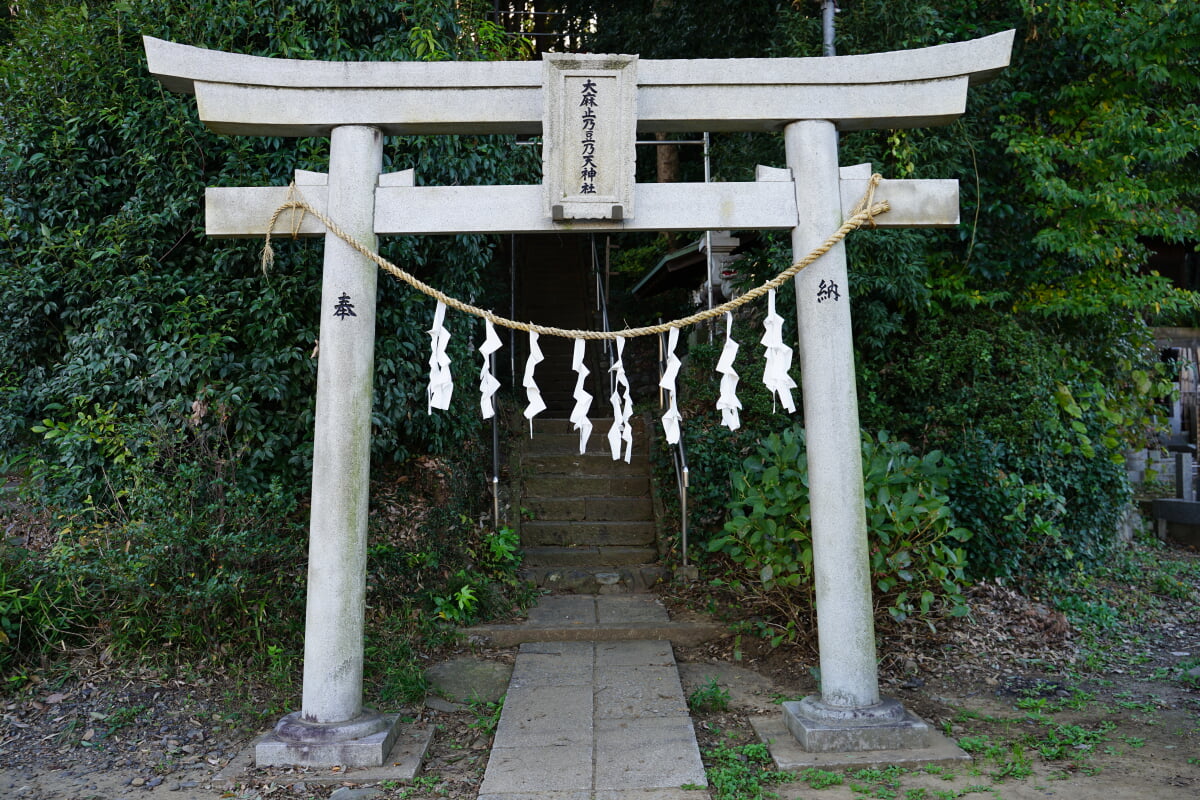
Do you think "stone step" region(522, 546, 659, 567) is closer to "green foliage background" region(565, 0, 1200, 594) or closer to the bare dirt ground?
"green foliage background" region(565, 0, 1200, 594)

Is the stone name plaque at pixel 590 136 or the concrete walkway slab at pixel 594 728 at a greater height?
the stone name plaque at pixel 590 136

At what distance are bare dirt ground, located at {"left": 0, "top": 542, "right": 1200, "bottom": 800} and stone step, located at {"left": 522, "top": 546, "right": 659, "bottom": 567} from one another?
1.41 m

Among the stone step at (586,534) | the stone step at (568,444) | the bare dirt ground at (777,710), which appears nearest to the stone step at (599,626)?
the bare dirt ground at (777,710)

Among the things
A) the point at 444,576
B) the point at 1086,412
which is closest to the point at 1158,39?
the point at 1086,412

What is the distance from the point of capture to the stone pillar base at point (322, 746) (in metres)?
3.79

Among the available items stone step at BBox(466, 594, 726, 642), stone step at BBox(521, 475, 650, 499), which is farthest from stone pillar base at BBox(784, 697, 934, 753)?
stone step at BBox(521, 475, 650, 499)

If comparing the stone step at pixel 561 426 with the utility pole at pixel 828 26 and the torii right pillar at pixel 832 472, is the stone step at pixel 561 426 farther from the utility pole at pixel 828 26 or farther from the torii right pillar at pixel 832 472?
the torii right pillar at pixel 832 472

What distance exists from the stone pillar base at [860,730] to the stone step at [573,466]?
388 centimetres

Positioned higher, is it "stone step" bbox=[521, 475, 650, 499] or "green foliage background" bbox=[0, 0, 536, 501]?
"green foliage background" bbox=[0, 0, 536, 501]

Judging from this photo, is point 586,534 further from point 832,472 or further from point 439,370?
point 832,472

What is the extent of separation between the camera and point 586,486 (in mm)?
7559

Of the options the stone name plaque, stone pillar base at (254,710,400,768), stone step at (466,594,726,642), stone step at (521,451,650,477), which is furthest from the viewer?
stone step at (521,451,650,477)

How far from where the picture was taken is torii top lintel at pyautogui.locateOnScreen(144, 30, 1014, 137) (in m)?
4.01

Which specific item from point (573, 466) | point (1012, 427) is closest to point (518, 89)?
point (573, 466)
